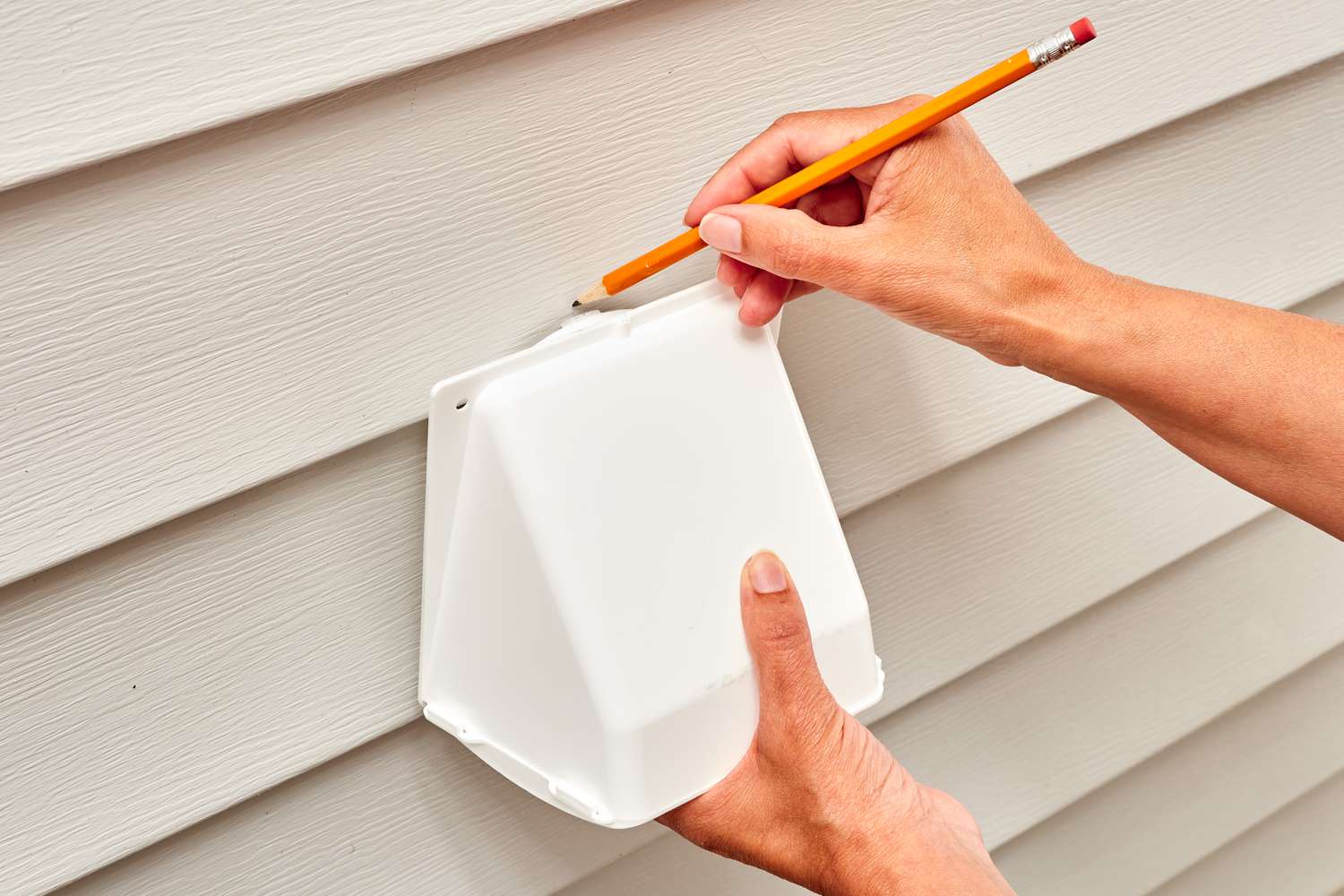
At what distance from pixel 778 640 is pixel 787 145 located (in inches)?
11.5

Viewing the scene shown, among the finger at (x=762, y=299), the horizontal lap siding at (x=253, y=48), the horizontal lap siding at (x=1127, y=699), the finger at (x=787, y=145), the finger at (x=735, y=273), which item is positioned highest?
the horizontal lap siding at (x=253, y=48)

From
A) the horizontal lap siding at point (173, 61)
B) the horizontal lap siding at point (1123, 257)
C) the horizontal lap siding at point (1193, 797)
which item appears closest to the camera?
the horizontal lap siding at point (173, 61)

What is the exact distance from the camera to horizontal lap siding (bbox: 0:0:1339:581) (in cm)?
52

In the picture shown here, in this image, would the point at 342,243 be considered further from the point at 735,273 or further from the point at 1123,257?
the point at 1123,257

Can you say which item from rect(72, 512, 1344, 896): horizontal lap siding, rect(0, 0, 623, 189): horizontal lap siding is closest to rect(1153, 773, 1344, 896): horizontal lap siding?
rect(72, 512, 1344, 896): horizontal lap siding

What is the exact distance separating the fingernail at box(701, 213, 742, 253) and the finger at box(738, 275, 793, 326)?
0.11ft

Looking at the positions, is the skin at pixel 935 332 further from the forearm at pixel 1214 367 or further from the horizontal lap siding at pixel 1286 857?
the horizontal lap siding at pixel 1286 857

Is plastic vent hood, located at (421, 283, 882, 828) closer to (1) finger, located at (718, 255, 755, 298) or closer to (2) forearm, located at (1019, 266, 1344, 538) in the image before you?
(1) finger, located at (718, 255, 755, 298)

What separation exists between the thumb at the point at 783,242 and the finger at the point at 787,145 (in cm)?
3

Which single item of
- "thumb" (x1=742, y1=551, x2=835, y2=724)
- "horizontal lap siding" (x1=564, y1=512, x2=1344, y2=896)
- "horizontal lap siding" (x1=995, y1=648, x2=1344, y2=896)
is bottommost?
"horizontal lap siding" (x1=995, y1=648, x2=1344, y2=896)

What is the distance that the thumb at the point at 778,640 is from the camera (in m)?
0.60

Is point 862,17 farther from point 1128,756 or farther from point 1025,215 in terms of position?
point 1128,756

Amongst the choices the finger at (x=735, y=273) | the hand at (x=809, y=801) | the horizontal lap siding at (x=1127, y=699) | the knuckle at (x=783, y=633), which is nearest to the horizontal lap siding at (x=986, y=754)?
the horizontal lap siding at (x=1127, y=699)

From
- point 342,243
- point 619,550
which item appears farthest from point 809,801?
point 342,243
